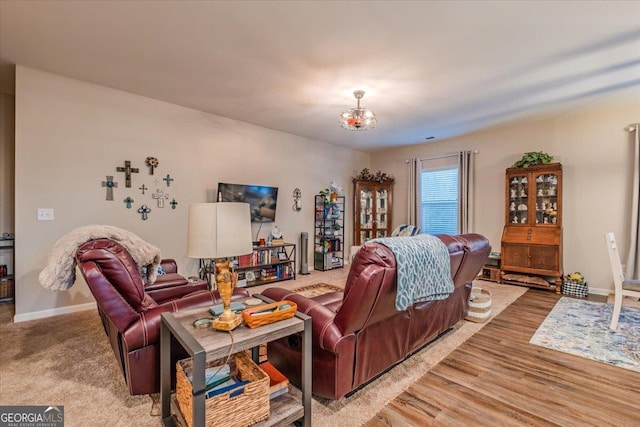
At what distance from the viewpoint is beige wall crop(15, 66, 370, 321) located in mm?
3203

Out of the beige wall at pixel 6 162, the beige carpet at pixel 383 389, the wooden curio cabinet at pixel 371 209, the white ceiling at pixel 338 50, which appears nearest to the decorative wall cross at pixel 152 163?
the white ceiling at pixel 338 50

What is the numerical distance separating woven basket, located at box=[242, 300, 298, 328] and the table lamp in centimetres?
6

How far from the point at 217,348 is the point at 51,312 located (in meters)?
3.43

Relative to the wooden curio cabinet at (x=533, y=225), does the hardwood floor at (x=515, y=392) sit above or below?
below

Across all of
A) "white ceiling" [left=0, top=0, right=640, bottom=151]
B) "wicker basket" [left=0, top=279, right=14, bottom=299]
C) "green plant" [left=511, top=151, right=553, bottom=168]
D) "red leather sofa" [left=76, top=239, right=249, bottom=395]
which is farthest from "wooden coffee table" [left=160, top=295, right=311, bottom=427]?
"green plant" [left=511, top=151, right=553, bottom=168]

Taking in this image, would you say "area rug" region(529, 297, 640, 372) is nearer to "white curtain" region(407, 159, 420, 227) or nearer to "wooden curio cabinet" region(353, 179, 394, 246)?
"white curtain" region(407, 159, 420, 227)

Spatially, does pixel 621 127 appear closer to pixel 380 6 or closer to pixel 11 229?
pixel 380 6

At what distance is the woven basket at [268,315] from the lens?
1.48 m

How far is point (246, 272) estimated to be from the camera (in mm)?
4805

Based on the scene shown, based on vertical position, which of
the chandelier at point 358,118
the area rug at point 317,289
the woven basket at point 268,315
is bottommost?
the area rug at point 317,289

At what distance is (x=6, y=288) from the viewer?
3695mm

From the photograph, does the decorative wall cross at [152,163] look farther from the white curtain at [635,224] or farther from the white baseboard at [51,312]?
the white curtain at [635,224]

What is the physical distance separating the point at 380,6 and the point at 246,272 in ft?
13.2
